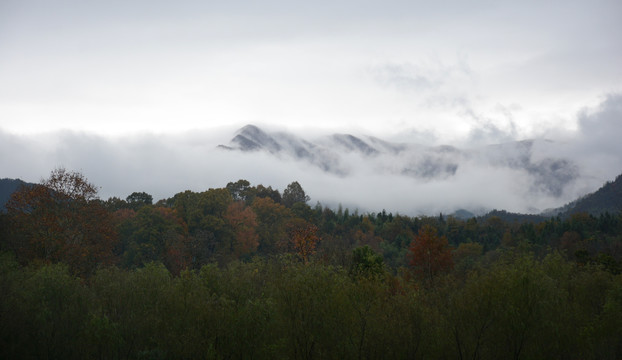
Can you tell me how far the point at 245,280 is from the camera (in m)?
31.4

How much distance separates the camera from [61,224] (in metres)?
44.2

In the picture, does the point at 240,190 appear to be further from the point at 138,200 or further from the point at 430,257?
the point at 430,257

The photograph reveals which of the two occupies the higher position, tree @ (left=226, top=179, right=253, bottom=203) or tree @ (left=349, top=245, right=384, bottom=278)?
tree @ (left=226, top=179, right=253, bottom=203)

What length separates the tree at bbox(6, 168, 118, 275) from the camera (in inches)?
1672

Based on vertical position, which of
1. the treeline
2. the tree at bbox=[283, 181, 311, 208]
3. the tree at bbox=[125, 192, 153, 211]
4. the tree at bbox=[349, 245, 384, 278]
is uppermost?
the tree at bbox=[283, 181, 311, 208]

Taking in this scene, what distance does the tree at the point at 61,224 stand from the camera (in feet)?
139

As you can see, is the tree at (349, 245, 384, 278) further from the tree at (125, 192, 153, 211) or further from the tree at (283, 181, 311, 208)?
the tree at (283, 181, 311, 208)

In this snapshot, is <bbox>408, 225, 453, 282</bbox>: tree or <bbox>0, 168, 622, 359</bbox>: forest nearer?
<bbox>0, 168, 622, 359</bbox>: forest

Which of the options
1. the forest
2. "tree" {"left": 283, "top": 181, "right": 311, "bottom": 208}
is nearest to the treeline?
the forest

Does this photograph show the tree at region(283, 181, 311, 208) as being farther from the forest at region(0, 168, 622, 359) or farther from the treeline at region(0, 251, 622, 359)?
Answer: the treeline at region(0, 251, 622, 359)

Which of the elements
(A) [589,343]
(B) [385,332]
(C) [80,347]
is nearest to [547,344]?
(A) [589,343]

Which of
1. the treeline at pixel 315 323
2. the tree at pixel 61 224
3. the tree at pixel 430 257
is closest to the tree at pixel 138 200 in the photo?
the tree at pixel 61 224

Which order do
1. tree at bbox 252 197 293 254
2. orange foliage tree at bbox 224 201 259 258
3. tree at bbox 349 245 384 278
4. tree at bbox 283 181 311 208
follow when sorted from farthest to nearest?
tree at bbox 283 181 311 208 < tree at bbox 252 197 293 254 < orange foliage tree at bbox 224 201 259 258 < tree at bbox 349 245 384 278

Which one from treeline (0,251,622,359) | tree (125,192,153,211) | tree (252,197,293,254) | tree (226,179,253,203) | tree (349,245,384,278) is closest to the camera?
treeline (0,251,622,359)
